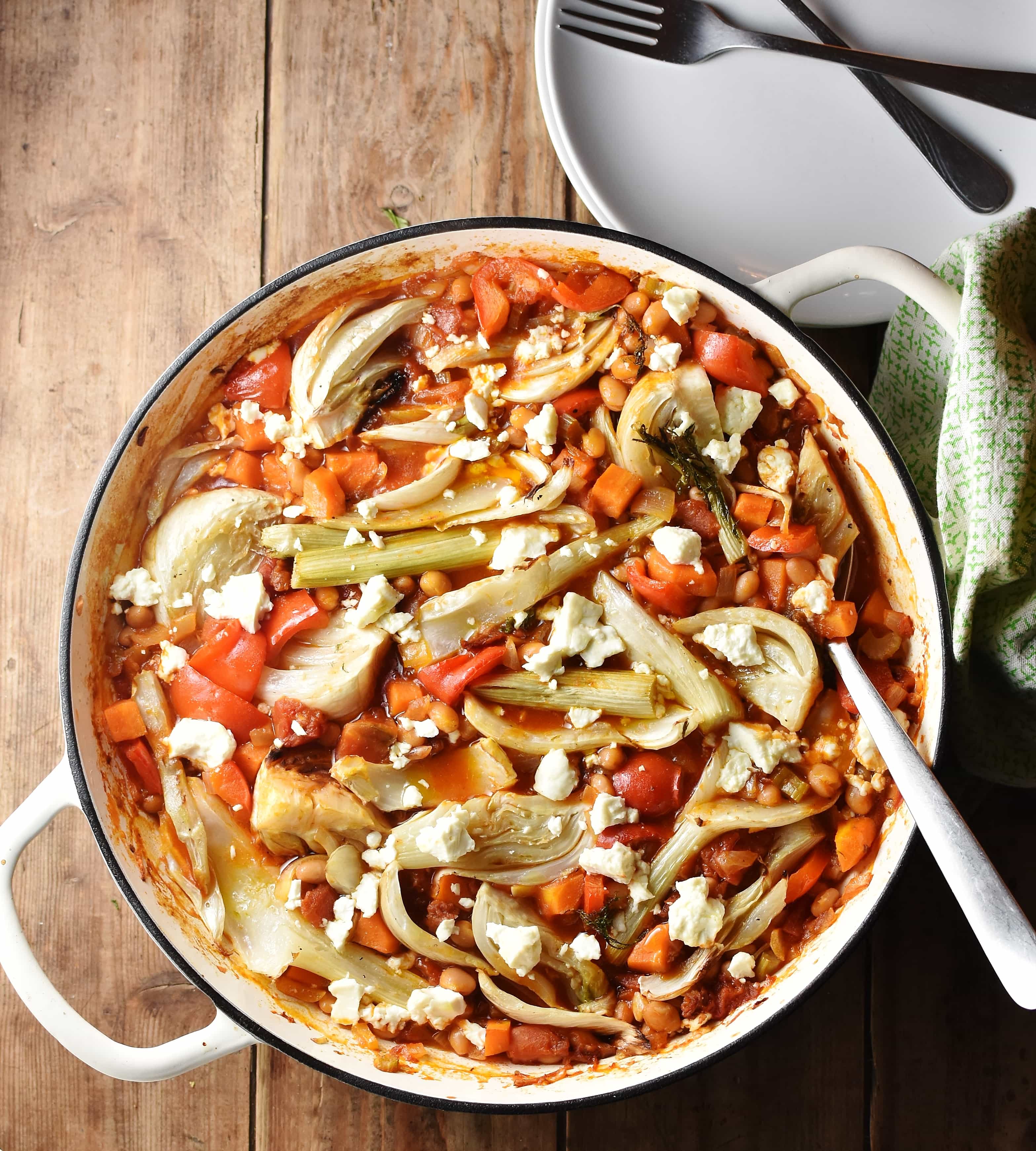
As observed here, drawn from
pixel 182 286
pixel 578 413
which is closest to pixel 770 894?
pixel 578 413

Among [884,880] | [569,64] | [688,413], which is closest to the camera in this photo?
[884,880]

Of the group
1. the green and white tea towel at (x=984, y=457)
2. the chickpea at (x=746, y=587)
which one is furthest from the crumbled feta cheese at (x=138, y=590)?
the green and white tea towel at (x=984, y=457)

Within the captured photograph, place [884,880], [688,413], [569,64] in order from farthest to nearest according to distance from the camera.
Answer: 1. [569,64]
2. [688,413]
3. [884,880]

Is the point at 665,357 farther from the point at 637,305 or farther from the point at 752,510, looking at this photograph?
the point at 752,510

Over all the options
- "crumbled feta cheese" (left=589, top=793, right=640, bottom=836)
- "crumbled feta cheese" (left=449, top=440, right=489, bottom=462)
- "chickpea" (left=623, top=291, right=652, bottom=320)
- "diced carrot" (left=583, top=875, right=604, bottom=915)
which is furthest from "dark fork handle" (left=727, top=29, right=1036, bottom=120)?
"diced carrot" (left=583, top=875, right=604, bottom=915)

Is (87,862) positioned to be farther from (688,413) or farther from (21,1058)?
(688,413)

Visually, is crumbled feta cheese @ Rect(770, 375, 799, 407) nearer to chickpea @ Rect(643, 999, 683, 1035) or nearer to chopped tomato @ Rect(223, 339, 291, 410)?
chopped tomato @ Rect(223, 339, 291, 410)

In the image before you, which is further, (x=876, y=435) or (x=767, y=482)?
(x=767, y=482)
